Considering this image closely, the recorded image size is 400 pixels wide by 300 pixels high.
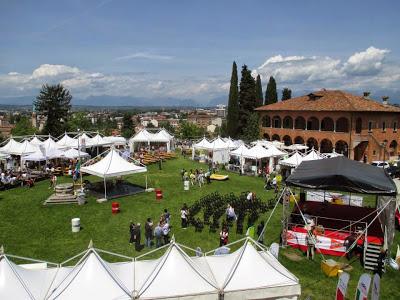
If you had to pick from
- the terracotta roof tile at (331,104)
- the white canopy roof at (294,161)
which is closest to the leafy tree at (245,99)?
the terracotta roof tile at (331,104)

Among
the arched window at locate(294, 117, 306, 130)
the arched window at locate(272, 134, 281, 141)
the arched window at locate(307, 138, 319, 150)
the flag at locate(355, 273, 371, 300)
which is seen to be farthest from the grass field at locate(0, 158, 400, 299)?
the arched window at locate(272, 134, 281, 141)

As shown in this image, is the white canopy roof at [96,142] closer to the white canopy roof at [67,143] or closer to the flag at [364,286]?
the white canopy roof at [67,143]

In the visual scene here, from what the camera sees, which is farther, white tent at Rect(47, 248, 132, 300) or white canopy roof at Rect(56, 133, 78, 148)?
white canopy roof at Rect(56, 133, 78, 148)

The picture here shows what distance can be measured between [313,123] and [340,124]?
375cm

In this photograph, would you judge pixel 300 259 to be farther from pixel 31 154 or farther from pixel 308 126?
pixel 308 126

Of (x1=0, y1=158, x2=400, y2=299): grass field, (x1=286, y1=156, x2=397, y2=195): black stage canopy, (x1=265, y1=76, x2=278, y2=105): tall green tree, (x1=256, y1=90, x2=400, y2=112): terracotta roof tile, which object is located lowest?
(x1=0, y1=158, x2=400, y2=299): grass field

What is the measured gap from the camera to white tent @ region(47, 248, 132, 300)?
838 cm

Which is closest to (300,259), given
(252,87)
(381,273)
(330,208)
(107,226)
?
(381,273)

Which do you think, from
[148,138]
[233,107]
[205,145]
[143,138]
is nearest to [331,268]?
[205,145]

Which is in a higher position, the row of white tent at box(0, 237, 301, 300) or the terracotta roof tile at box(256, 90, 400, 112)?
the terracotta roof tile at box(256, 90, 400, 112)

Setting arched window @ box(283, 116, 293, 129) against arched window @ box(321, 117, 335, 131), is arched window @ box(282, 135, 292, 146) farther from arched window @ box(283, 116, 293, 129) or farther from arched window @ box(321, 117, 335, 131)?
arched window @ box(321, 117, 335, 131)

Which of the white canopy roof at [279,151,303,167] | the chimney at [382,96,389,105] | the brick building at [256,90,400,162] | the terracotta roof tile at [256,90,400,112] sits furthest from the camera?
the chimney at [382,96,389,105]

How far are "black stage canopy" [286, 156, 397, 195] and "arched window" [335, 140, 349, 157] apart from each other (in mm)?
25549

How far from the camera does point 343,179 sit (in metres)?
14.2
